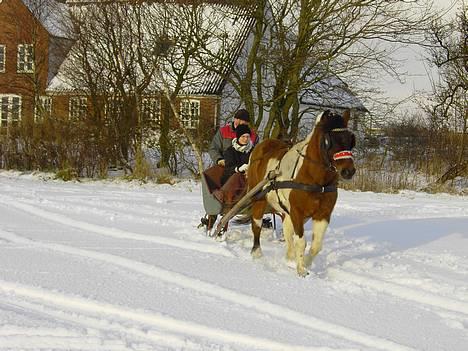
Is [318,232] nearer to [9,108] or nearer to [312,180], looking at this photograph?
[312,180]

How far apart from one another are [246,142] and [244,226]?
1.73m

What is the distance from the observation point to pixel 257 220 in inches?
309

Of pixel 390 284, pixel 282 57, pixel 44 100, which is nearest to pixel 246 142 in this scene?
pixel 390 284

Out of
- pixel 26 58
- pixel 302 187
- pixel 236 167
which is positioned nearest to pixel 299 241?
pixel 302 187

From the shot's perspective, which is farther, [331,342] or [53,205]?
[53,205]

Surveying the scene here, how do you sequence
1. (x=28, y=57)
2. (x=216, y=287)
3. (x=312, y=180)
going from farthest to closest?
(x=28, y=57) → (x=312, y=180) → (x=216, y=287)

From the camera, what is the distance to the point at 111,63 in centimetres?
2078

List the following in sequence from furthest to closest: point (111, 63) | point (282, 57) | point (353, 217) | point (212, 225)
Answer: point (111, 63)
point (282, 57)
point (353, 217)
point (212, 225)

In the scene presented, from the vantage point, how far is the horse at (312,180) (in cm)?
612

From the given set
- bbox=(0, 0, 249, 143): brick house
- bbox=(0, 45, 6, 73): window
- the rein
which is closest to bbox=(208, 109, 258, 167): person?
the rein

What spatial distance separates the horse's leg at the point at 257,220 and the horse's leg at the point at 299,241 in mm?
981

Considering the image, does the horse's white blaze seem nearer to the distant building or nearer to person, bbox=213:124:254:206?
person, bbox=213:124:254:206

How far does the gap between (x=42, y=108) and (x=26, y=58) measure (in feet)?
25.6

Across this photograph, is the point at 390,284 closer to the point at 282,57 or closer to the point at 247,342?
the point at 247,342
